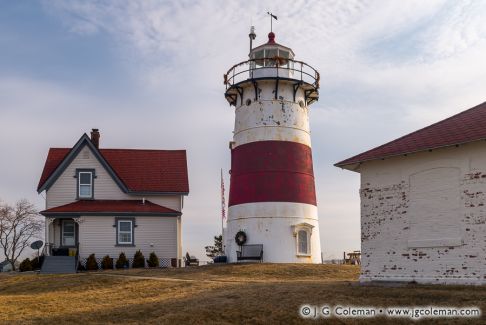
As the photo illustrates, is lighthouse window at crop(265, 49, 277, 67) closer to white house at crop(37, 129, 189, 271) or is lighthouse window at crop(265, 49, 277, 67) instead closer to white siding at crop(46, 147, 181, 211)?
white house at crop(37, 129, 189, 271)

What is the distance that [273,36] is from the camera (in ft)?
122

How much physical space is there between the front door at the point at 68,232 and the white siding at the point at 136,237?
3.89ft

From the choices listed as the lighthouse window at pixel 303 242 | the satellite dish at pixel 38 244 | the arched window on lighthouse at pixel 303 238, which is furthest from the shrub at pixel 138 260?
the lighthouse window at pixel 303 242

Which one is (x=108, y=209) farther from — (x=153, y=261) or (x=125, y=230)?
(x=153, y=261)

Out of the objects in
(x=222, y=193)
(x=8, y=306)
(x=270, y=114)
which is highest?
(x=270, y=114)

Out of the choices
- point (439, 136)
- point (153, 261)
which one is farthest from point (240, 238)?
point (439, 136)

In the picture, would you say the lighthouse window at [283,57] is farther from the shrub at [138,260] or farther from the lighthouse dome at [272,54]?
the shrub at [138,260]

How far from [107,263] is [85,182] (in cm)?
501

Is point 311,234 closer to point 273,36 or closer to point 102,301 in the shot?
point 273,36

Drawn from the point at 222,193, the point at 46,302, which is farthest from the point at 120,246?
the point at 46,302

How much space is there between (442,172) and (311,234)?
15.5 metres

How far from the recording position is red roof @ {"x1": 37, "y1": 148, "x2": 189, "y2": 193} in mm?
37156

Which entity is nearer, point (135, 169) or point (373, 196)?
point (373, 196)

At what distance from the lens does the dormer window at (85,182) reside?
36.3 meters
